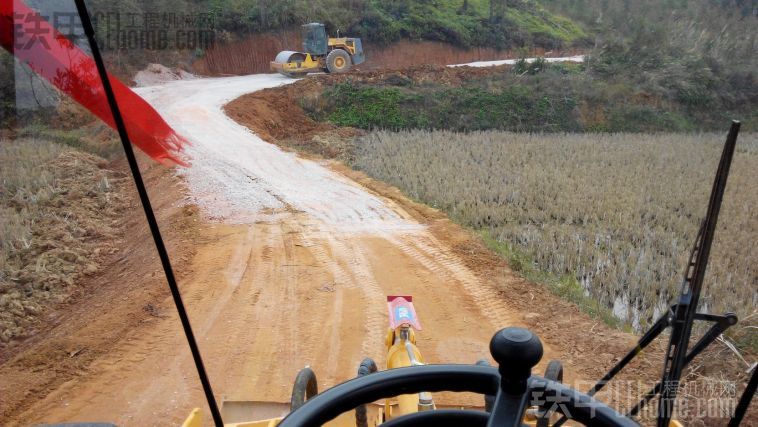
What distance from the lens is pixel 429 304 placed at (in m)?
6.66

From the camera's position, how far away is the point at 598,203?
1039 cm

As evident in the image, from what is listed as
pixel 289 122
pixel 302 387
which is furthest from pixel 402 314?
pixel 289 122

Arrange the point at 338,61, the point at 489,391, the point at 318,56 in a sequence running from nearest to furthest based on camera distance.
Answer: the point at 489,391 < the point at 318,56 < the point at 338,61

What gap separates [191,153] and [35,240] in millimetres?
4512

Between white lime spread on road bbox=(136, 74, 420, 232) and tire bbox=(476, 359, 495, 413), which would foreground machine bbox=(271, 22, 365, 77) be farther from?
tire bbox=(476, 359, 495, 413)

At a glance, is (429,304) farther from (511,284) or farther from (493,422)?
(493,422)

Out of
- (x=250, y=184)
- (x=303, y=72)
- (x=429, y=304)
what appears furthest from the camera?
(x=303, y=72)

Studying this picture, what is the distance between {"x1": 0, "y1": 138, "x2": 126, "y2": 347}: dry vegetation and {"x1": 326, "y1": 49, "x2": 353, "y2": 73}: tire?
38.5 ft

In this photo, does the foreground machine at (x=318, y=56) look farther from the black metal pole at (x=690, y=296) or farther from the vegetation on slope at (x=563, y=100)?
the black metal pole at (x=690, y=296)

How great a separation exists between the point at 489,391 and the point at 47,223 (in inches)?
367

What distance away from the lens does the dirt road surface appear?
507cm

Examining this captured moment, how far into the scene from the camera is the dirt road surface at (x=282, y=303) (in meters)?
A: 5.07

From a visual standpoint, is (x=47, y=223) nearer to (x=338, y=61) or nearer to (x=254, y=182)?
(x=254, y=182)

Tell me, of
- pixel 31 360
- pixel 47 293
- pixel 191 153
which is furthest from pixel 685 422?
pixel 191 153
